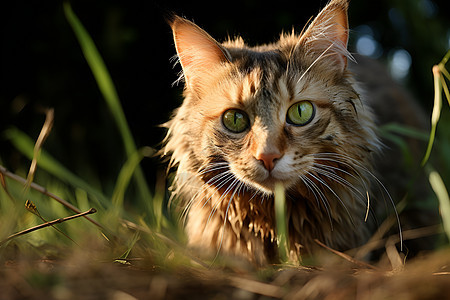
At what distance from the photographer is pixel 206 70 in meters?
1.68

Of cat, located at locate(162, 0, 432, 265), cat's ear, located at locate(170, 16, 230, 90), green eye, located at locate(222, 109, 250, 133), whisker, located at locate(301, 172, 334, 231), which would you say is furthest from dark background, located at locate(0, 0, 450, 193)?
whisker, located at locate(301, 172, 334, 231)

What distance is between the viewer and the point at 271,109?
1.42m

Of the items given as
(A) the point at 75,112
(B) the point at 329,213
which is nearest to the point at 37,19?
(A) the point at 75,112

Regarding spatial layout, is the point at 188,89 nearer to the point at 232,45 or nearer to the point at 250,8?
the point at 232,45

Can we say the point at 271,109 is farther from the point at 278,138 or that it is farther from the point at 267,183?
the point at 267,183

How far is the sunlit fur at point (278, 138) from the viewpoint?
143 cm

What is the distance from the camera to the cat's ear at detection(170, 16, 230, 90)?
159 centimetres

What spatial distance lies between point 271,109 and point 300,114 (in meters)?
0.12

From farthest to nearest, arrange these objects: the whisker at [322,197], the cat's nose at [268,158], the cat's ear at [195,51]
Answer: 1. the cat's ear at [195,51]
2. the whisker at [322,197]
3. the cat's nose at [268,158]

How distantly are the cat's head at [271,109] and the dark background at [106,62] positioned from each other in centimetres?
95

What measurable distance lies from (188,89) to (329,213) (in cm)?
78

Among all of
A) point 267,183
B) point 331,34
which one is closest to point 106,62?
point 331,34

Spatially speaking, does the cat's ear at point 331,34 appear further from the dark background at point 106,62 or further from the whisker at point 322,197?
the dark background at point 106,62

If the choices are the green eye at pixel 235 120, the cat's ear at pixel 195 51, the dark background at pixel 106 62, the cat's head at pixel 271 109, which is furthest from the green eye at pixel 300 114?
the dark background at pixel 106 62
